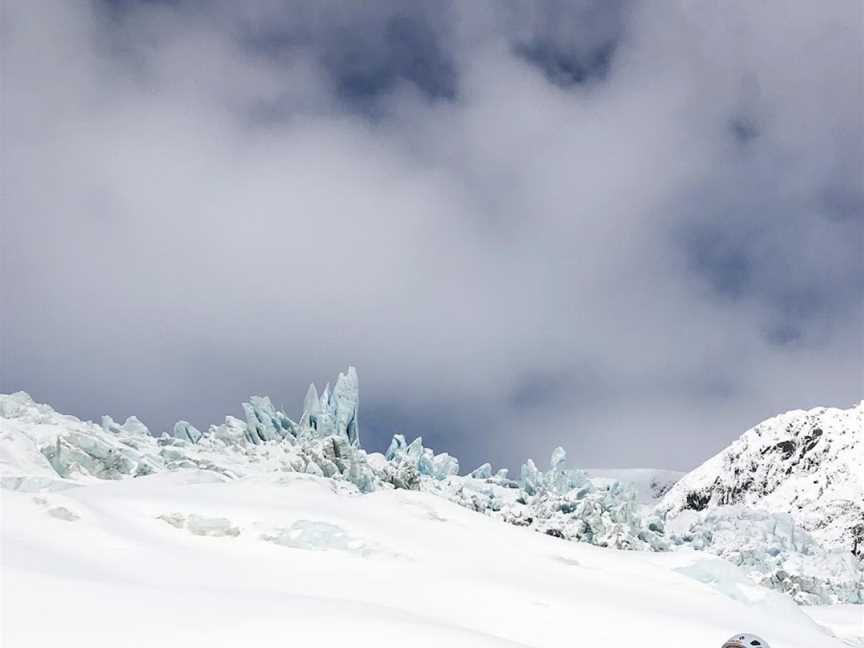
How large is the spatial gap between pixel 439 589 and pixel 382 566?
1379 mm

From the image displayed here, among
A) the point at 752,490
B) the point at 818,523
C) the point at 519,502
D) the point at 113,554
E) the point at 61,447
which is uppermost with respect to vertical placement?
the point at 752,490

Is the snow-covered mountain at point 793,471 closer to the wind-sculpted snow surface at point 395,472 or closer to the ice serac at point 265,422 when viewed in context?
the wind-sculpted snow surface at point 395,472

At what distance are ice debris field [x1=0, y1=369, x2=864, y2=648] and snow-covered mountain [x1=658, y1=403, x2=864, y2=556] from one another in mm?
131607

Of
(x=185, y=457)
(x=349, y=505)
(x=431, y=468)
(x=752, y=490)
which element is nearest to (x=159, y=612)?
(x=349, y=505)

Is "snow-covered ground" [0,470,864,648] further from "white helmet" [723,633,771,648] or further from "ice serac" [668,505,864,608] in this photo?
"ice serac" [668,505,864,608]

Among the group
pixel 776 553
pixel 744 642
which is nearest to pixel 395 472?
pixel 776 553

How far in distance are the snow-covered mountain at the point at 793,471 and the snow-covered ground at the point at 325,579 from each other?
13639 centimetres

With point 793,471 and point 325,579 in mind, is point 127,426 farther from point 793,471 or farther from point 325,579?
point 793,471

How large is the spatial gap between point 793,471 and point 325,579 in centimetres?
17310

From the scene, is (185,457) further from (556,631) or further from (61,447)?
(556,631)

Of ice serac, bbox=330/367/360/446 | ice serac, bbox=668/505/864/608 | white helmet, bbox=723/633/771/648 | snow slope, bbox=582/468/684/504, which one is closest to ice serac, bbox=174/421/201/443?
ice serac, bbox=330/367/360/446

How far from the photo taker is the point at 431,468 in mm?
38062

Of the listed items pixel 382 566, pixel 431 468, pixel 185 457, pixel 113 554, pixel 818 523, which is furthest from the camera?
pixel 818 523

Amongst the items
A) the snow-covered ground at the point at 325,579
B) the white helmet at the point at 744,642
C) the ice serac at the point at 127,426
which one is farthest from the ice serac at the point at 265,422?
the white helmet at the point at 744,642
